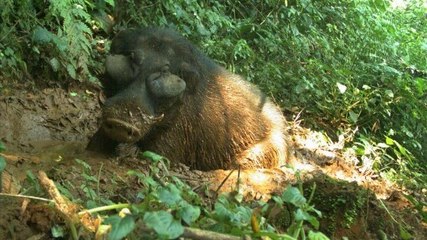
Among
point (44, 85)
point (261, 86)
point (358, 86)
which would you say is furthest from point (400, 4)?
point (44, 85)

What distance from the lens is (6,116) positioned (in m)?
4.80

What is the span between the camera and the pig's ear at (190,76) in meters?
4.73

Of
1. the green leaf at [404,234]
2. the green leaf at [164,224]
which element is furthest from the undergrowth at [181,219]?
the green leaf at [404,234]

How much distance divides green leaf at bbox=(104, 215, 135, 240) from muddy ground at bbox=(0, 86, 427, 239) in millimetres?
674

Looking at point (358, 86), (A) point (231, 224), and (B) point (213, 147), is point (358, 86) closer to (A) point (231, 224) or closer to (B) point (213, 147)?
(B) point (213, 147)

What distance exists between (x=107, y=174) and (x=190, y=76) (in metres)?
1.19

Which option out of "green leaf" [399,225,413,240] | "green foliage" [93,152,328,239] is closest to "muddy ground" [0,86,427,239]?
"green leaf" [399,225,413,240]

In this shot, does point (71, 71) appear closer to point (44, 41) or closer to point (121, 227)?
point (44, 41)

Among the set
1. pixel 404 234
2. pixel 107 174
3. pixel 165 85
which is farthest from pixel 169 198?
pixel 165 85

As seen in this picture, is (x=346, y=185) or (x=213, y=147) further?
(x=213, y=147)

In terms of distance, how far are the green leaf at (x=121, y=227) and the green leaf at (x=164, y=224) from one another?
0.19 feet

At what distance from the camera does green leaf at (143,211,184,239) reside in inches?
74.0

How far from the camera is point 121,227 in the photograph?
1925 mm

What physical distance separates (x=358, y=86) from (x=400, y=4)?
6585 millimetres
